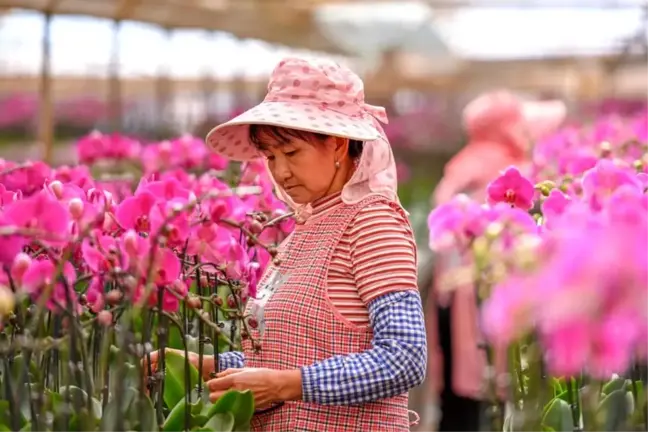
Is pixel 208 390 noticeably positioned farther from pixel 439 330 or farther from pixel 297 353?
pixel 439 330

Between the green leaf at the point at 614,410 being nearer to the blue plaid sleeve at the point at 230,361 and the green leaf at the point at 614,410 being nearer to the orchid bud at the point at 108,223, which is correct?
the blue plaid sleeve at the point at 230,361

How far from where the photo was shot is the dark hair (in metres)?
1.74

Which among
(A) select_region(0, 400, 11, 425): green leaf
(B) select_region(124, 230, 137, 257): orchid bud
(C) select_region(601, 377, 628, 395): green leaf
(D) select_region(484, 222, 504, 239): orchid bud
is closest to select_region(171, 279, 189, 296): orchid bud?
(B) select_region(124, 230, 137, 257): orchid bud

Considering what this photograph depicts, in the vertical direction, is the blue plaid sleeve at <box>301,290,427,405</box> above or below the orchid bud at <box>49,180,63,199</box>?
below

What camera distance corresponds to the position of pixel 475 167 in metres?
4.72

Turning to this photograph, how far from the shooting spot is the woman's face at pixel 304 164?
5.70 ft

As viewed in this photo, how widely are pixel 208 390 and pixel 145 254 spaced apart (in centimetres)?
36

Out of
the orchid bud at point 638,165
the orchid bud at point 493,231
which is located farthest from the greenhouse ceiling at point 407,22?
the orchid bud at point 493,231

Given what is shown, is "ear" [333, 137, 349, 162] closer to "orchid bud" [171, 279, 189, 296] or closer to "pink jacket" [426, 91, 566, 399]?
"orchid bud" [171, 279, 189, 296]

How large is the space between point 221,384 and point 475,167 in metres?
3.19

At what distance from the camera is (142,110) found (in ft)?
25.4

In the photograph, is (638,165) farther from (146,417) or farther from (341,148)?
(146,417)

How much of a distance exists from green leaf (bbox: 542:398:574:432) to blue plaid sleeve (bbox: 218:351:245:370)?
0.50 metres

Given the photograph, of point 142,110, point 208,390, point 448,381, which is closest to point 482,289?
point 208,390
